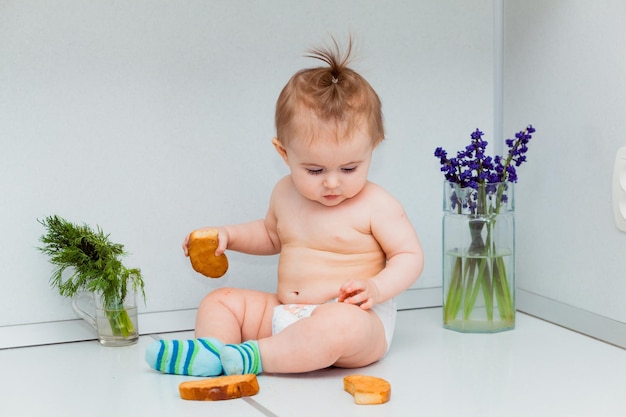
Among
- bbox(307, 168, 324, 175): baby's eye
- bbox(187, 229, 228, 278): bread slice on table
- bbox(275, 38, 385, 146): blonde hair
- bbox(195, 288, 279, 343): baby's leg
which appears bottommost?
bbox(195, 288, 279, 343): baby's leg

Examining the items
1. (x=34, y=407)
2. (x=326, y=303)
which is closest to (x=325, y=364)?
(x=326, y=303)

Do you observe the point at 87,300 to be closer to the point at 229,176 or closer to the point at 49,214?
the point at 49,214

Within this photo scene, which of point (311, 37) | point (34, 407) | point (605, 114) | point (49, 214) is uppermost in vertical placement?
point (311, 37)

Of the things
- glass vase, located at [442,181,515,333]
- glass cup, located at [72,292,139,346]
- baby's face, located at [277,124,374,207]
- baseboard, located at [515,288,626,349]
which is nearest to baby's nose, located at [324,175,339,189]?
baby's face, located at [277,124,374,207]

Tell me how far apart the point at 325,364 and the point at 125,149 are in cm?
49

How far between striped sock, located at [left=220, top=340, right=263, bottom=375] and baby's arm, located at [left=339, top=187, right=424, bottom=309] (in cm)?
17

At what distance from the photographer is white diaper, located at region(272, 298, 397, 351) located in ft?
3.90

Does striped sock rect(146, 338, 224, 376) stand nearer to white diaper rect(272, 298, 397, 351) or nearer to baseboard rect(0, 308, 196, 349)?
white diaper rect(272, 298, 397, 351)

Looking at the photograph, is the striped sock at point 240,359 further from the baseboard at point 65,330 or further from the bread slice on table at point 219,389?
the baseboard at point 65,330

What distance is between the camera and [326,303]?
1.16 m

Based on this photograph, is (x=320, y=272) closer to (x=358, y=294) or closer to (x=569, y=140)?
(x=358, y=294)

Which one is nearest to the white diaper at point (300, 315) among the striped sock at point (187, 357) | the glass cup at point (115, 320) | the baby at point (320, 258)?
the baby at point (320, 258)

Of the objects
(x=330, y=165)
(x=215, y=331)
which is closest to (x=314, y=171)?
(x=330, y=165)

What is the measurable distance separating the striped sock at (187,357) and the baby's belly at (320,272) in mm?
156
